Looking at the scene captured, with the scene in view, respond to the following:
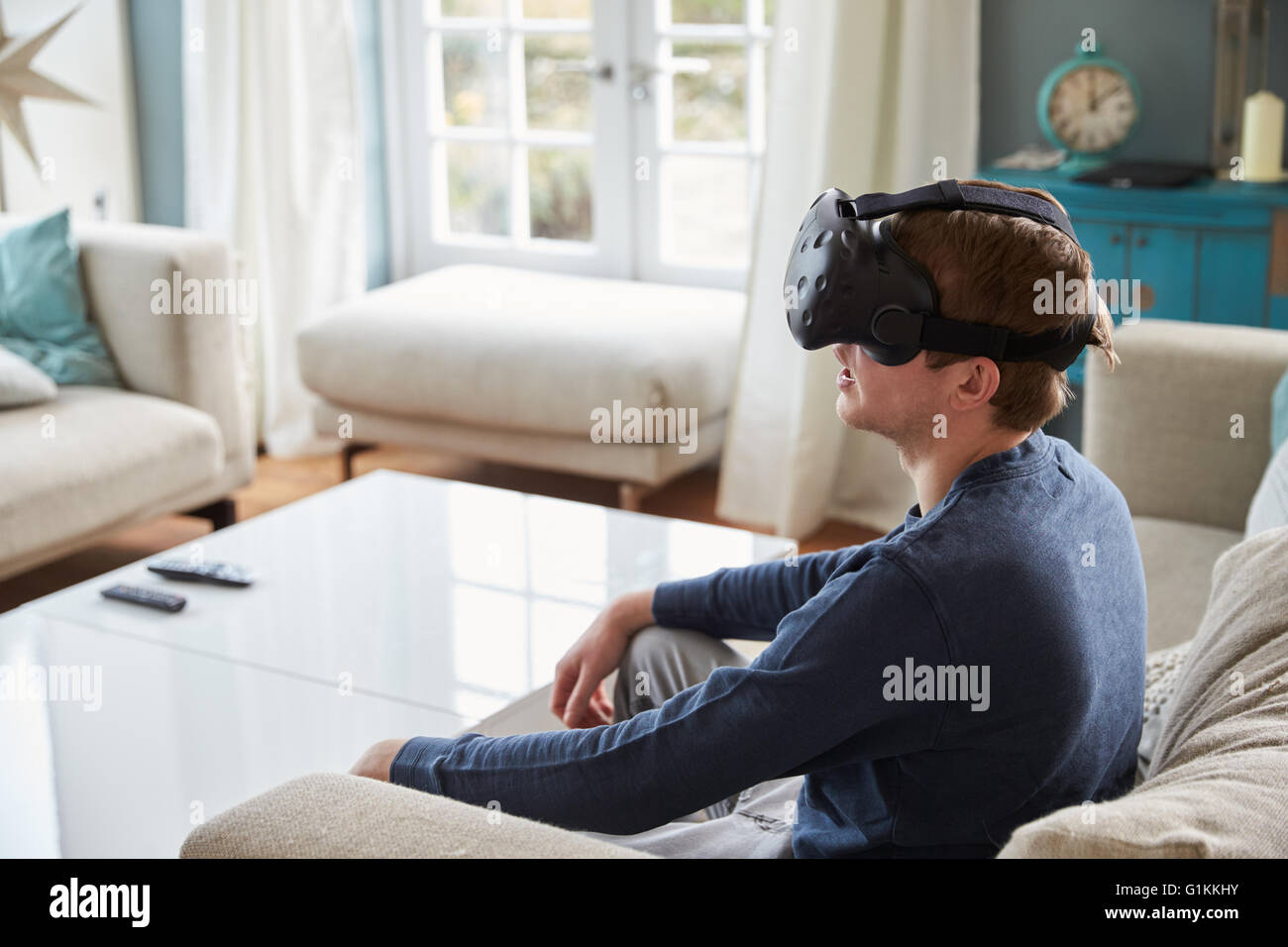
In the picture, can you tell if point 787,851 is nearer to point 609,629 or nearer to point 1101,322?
point 609,629

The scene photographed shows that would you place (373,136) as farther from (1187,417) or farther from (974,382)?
(974,382)

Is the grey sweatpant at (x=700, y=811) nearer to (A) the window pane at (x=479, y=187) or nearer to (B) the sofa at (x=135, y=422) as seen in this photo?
(B) the sofa at (x=135, y=422)

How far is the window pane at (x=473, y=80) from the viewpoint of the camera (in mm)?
4238

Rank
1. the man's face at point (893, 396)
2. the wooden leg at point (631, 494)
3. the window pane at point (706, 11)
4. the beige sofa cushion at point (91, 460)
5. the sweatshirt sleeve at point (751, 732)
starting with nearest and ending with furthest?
the sweatshirt sleeve at point (751, 732)
the man's face at point (893, 396)
the beige sofa cushion at point (91, 460)
the wooden leg at point (631, 494)
the window pane at point (706, 11)

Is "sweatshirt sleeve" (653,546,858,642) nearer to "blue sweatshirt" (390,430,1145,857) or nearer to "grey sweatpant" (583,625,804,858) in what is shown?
"grey sweatpant" (583,625,804,858)

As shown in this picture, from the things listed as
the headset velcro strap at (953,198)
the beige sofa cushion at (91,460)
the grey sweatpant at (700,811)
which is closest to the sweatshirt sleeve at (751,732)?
the grey sweatpant at (700,811)

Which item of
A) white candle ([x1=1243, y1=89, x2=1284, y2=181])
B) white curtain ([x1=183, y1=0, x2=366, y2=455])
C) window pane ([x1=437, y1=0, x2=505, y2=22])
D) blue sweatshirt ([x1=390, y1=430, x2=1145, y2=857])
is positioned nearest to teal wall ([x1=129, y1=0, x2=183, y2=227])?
white curtain ([x1=183, y1=0, x2=366, y2=455])

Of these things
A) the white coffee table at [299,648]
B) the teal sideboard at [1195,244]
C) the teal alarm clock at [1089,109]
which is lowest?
the white coffee table at [299,648]

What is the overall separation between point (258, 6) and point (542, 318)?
1.30 metres

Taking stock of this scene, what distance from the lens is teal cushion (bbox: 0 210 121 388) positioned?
3264 mm

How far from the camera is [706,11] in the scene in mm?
3887

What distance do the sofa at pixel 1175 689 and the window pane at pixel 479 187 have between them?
2296 millimetres

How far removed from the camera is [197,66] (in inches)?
161

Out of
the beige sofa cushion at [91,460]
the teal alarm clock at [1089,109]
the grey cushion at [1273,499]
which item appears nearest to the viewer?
the grey cushion at [1273,499]
